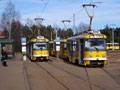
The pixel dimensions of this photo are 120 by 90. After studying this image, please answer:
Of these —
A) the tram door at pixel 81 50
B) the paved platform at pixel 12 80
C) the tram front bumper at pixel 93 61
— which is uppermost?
the tram door at pixel 81 50

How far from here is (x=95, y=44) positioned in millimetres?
19859

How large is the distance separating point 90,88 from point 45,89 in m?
2.01

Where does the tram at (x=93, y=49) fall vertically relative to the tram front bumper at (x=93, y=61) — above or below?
above

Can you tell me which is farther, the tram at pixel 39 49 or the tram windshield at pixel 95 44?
the tram at pixel 39 49

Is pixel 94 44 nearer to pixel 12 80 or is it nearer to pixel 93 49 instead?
pixel 93 49

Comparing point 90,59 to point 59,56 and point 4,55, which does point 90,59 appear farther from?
point 59,56

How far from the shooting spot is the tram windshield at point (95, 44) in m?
19.6

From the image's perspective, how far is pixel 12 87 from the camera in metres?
10.8

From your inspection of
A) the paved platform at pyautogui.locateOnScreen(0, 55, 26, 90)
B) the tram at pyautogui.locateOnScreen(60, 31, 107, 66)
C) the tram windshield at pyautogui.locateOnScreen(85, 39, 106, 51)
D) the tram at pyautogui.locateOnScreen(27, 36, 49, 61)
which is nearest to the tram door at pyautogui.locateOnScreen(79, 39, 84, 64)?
the tram at pyautogui.locateOnScreen(60, 31, 107, 66)

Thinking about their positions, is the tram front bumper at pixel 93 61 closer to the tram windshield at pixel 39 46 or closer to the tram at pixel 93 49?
the tram at pixel 93 49

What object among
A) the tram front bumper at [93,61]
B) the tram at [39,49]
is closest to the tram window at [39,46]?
the tram at [39,49]

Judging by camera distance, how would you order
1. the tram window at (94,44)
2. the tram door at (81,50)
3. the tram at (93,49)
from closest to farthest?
1. the tram at (93,49)
2. the tram window at (94,44)
3. the tram door at (81,50)

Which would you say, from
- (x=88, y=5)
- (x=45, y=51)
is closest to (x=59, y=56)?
(x=45, y=51)

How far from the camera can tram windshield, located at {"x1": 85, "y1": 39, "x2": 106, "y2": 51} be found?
64.3 ft
